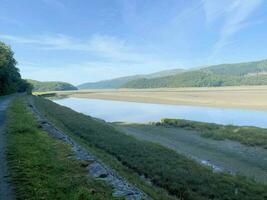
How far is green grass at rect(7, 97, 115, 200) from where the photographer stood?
20.6 ft

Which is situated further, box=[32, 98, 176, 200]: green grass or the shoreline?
the shoreline

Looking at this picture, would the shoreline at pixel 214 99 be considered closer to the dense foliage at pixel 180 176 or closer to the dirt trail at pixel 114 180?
the dense foliage at pixel 180 176

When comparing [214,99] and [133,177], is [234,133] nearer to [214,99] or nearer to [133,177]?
[133,177]

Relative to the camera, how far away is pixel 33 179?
6.93 meters

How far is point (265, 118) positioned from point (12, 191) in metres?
41.5

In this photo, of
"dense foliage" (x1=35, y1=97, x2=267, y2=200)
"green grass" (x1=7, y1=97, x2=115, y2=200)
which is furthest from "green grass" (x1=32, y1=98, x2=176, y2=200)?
"green grass" (x1=7, y1=97, x2=115, y2=200)

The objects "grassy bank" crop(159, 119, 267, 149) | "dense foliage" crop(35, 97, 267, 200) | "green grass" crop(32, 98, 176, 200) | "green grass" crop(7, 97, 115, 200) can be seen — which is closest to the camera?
"green grass" crop(7, 97, 115, 200)

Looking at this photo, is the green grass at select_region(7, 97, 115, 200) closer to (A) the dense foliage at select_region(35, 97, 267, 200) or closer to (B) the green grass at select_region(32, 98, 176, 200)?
(B) the green grass at select_region(32, 98, 176, 200)

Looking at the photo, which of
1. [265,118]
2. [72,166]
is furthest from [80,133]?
[265,118]

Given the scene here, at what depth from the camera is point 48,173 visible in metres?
7.61

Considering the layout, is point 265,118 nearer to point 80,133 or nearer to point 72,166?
point 80,133

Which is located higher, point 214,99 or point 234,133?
point 214,99

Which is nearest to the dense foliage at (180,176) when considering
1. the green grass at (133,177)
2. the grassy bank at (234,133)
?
the green grass at (133,177)

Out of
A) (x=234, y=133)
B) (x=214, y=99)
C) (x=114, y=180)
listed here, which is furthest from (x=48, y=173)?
(x=214, y=99)
